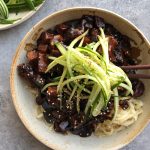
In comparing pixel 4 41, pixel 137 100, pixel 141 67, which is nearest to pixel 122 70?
pixel 141 67

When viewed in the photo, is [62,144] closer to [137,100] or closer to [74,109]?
[74,109]

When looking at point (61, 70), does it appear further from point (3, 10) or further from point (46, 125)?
point (3, 10)

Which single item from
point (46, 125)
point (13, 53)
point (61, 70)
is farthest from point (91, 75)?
point (13, 53)

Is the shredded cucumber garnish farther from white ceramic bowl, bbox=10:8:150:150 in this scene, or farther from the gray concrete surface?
the gray concrete surface

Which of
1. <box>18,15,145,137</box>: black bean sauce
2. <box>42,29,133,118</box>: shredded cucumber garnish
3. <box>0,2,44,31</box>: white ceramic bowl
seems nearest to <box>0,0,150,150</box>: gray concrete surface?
<box>0,2,44,31</box>: white ceramic bowl

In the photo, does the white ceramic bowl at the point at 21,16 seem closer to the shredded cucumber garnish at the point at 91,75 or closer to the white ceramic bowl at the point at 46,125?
the white ceramic bowl at the point at 46,125

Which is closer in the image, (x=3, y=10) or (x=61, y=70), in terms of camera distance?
(x=61, y=70)

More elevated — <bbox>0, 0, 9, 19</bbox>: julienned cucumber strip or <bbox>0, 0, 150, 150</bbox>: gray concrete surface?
<bbox>0, 0, 9, 19</bbox>: julienned cucumber strip

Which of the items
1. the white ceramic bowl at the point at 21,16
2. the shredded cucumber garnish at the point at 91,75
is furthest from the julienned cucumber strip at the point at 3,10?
the shredded cucumber garnish at the point at 91,75
